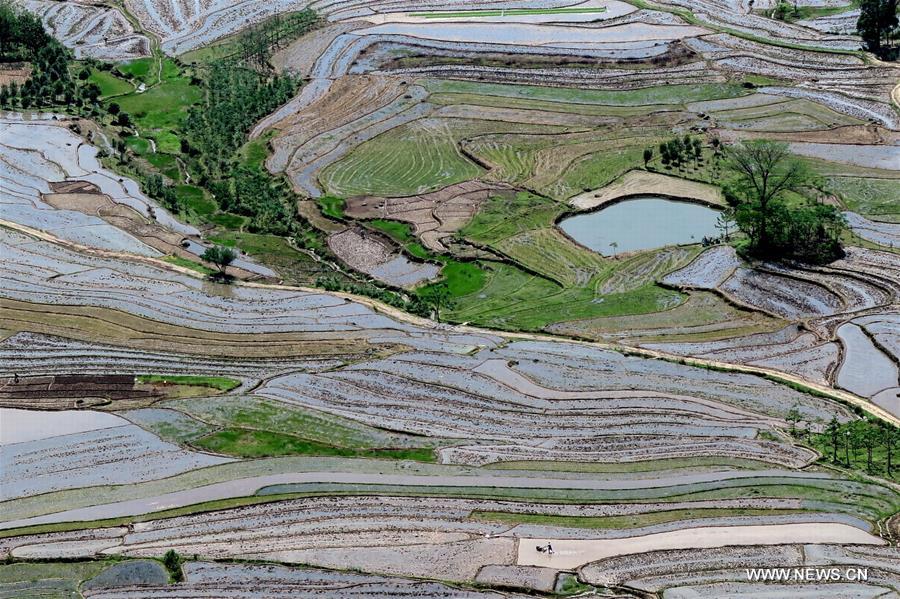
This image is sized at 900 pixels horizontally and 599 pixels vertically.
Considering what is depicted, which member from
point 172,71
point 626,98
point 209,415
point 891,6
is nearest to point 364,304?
point 209,415

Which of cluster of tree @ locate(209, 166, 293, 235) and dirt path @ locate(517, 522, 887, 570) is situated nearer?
dirt path @ locate(517, 522, 887, 570)

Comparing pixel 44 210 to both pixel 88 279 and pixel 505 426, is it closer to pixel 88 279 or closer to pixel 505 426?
pixel 88 279

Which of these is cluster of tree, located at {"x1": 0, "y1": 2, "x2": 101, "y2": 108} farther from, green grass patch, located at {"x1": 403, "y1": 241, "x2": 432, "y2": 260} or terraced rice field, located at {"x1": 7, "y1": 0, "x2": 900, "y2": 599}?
green grass patch, located at {"x1": 403, "y1": 241, "x2": 432, "y2": 260}

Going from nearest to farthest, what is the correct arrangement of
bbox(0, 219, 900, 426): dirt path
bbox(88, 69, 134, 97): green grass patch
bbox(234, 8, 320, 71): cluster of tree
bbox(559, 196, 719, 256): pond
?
bbox(0, 219, 900, 426): dirt path → bbox(559, 196, 719, 256): pond → bbox(88, 69, 134, 97): green grass patch → bbox(234, 8, 320, 71): cluster of tree

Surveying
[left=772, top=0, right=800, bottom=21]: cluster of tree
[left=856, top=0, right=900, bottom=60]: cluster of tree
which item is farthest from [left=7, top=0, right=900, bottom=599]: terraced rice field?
[left=772, top=0, right=800, bottom=21]: cluster of tree

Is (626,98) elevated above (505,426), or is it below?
above

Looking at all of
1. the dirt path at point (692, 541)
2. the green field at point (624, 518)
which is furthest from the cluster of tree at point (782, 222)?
the dirt path at point (692, 541)
